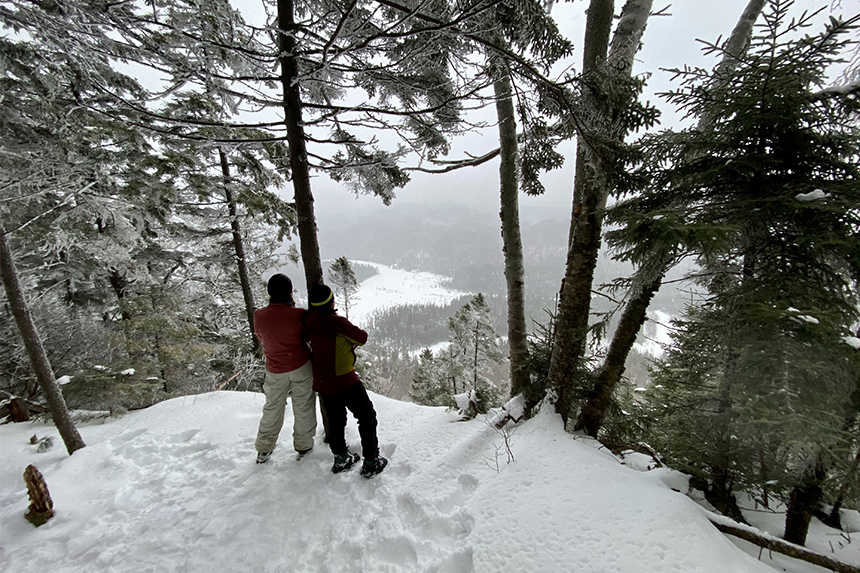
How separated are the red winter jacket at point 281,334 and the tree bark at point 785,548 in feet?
12.6

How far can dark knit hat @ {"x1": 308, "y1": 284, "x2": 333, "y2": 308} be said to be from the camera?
312cm

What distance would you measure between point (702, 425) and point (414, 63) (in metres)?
4.64

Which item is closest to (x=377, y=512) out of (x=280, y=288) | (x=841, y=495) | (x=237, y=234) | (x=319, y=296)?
(x=319, y=296)

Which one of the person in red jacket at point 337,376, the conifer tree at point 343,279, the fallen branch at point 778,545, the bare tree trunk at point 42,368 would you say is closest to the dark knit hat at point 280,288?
the person in red jacket at point 337,376

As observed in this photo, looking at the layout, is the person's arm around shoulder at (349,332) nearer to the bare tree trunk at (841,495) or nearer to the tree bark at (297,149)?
the tree bark at (297,149)

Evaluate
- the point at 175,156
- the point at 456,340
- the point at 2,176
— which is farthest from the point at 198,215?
the point at 456,340

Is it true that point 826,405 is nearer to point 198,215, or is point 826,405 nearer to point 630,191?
point 630,191

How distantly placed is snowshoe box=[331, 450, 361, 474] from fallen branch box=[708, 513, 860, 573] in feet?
10.4

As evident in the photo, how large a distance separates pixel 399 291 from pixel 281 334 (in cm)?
13566

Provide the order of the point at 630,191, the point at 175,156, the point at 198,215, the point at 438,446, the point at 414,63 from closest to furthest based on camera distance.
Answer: the point at 630,191, the point at 414,63, the point at 438,446, the point at 175,156, the point at 198,215

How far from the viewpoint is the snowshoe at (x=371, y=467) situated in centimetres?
315

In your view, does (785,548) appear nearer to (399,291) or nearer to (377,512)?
(377,512)

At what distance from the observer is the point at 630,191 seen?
2.64 metres

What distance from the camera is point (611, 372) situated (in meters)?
3.48
